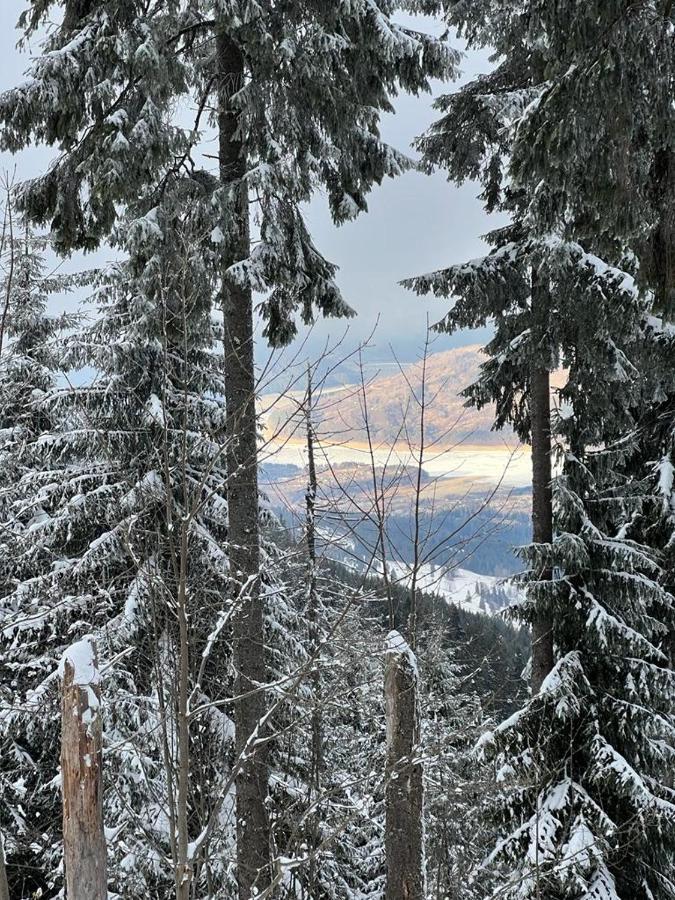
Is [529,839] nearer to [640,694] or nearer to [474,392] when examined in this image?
[640,694]

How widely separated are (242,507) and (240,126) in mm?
3459

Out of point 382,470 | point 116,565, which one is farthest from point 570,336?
point 116,565

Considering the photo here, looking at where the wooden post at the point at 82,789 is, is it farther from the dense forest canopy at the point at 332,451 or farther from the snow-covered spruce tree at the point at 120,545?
the snow-covered spruce tree at the point at 120,545

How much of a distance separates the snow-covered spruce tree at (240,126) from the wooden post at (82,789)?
2.67m

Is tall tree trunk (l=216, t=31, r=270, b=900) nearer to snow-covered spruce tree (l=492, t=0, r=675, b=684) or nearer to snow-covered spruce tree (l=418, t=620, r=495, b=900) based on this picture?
snow-covered spruce tree (l=418, t=620, r=495, b=900)

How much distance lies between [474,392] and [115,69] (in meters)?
5.81

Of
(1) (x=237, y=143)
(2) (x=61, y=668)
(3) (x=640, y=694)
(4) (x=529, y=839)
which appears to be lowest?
(4) (x=529, y=839)

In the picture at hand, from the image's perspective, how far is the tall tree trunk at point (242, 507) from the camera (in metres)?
6.11

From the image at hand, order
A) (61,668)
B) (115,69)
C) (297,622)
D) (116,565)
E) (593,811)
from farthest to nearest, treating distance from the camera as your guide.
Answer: (297,622)
(116,565)
(593,811)
(115,69)
(61,668)

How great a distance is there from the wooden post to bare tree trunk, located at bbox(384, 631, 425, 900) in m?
1.90

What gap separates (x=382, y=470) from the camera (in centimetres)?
511

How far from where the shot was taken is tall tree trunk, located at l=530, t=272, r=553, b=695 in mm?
8320

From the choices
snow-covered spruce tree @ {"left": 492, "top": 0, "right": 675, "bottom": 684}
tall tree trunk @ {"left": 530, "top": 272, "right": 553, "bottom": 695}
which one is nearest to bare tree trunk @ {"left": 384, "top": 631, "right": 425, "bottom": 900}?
snow-covered spruce tree @ {"left": 492, "top": 0, "right": 675, "bottom": 684}

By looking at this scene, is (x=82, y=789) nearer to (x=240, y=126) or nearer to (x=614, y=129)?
(x=614, y=129)
